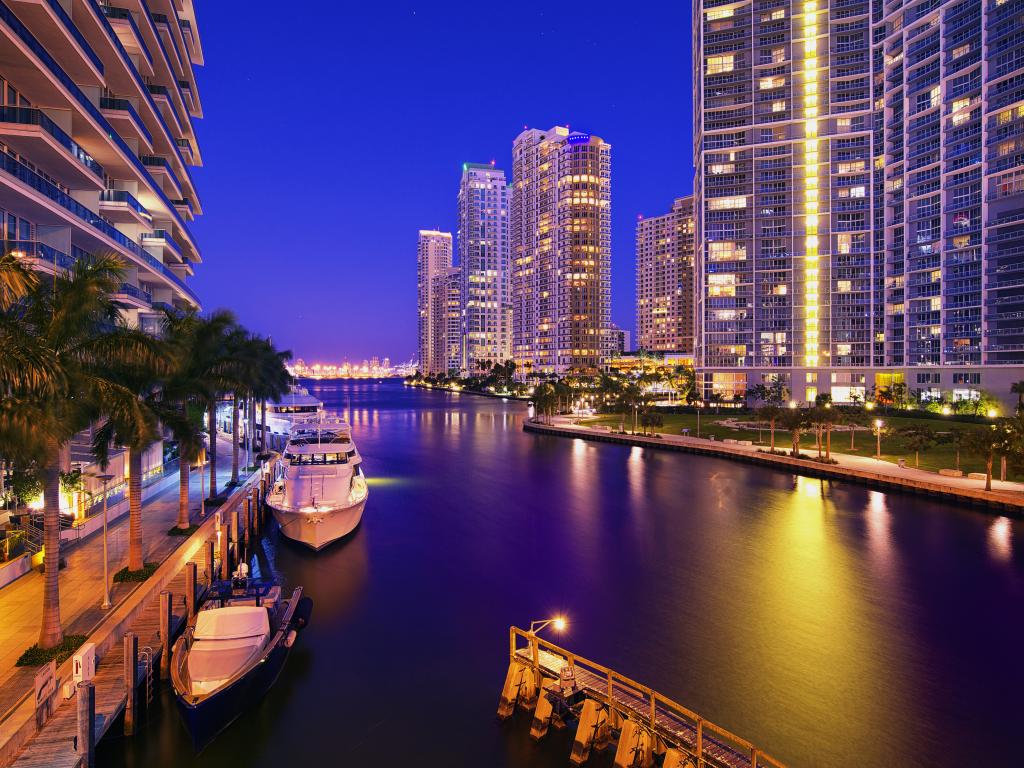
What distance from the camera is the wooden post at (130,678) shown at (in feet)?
58.4

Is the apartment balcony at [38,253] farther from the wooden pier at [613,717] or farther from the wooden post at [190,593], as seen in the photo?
the wooden pier at [613,717]

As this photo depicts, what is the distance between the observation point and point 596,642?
87.9ft

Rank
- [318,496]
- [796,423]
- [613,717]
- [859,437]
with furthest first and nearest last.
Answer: [859,437], [796,423], [318,496], [613,717]

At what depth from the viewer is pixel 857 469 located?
63.8 metres

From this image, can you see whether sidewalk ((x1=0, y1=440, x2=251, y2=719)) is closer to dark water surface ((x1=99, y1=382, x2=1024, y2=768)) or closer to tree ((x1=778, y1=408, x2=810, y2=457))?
dark water surface ((x1=99, y1=382, x2=1024, y2=768))

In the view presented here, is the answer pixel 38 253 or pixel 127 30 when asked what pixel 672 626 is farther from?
pixel 127 30

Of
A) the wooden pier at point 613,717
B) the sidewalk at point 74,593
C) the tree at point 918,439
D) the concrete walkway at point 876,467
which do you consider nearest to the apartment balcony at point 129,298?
the sidewalk at point 74,593

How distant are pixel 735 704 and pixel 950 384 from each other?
4634 inches

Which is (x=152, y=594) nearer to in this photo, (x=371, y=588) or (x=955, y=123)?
(x=371, y=588)

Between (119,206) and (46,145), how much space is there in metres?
14.4

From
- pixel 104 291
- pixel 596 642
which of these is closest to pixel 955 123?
pixel 596 642

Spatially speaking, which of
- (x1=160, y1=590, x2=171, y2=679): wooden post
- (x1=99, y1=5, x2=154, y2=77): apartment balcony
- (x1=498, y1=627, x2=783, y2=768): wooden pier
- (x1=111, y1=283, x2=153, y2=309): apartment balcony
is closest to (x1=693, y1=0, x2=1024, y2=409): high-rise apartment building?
(x1=99, y1=5, x2=154, y2=77): apartment balcony

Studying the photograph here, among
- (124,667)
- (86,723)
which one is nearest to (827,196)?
(124,667)

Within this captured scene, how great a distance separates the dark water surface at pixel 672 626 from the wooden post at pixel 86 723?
2742mm
